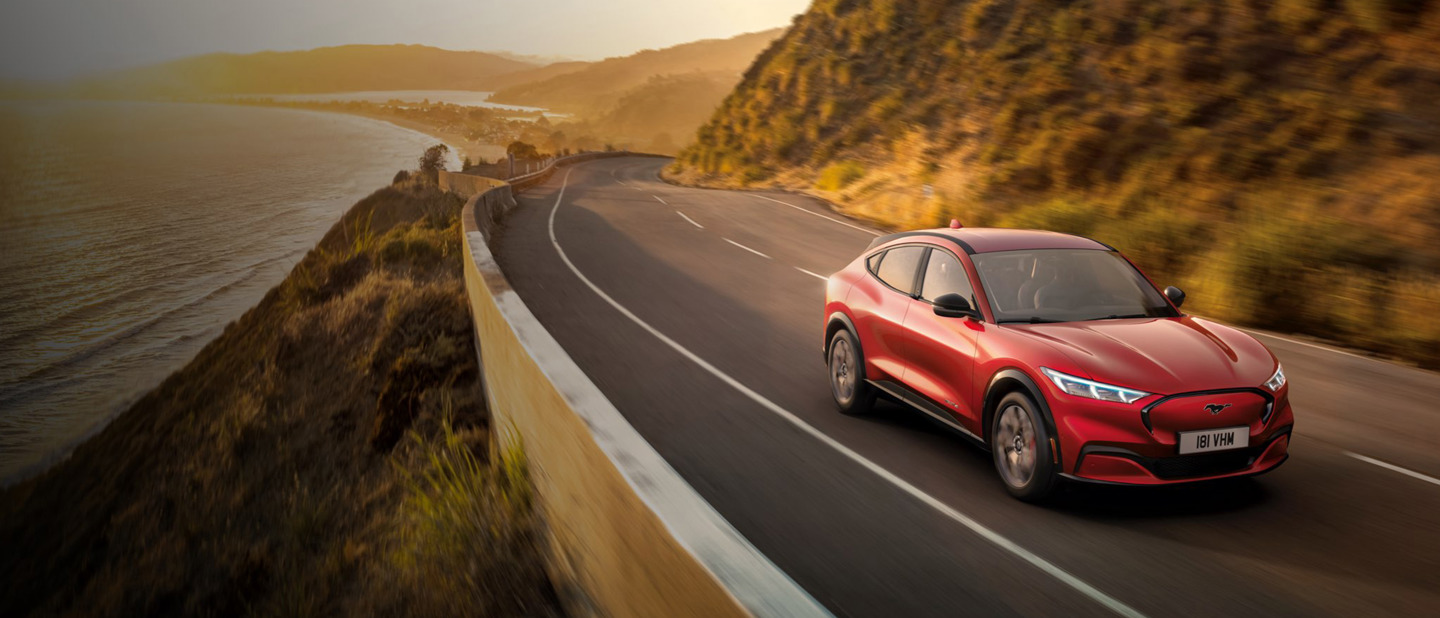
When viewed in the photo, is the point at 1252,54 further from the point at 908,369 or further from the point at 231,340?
the point at 231,340

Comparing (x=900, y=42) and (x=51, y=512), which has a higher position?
(x=900, y=42)

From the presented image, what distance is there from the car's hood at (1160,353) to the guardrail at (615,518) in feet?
9.13

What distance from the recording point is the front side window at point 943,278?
21.4 feet

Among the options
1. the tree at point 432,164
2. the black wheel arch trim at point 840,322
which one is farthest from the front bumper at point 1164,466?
the tree at point 432,164

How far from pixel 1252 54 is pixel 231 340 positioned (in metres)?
23.9

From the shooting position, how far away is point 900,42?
37.8 meters

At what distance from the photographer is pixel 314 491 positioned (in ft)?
31.8

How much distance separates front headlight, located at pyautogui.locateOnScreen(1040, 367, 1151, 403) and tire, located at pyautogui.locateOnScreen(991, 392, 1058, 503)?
0.75 ft

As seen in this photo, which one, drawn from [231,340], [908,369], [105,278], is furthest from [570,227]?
[105,278]

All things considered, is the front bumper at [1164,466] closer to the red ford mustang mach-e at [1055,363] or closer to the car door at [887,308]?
the red ford mustang mach-e at [1055,363]

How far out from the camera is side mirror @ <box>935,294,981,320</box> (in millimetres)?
6125

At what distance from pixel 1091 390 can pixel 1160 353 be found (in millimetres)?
533

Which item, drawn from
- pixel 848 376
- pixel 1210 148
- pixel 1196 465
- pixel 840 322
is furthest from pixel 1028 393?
pixel 1210 148

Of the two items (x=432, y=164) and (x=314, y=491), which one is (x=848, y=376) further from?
(x=432, y=164)
